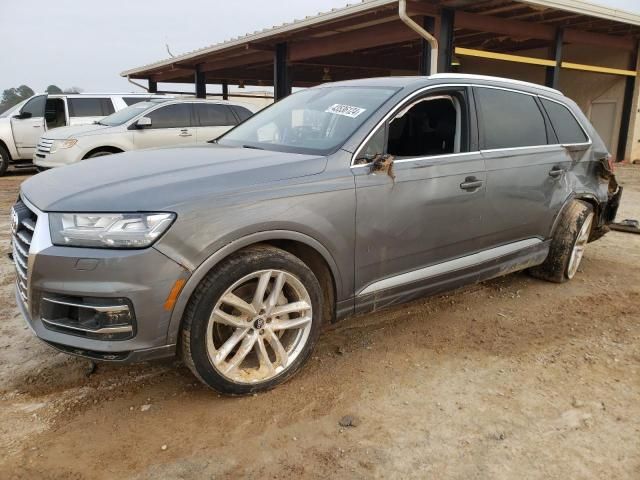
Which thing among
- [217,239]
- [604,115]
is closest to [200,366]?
[217,239]

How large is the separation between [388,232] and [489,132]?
4.20 ft

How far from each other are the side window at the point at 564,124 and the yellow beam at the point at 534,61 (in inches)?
238

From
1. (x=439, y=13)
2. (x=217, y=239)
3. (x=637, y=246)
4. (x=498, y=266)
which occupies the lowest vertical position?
(x=637, y=246)

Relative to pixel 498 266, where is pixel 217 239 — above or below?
above

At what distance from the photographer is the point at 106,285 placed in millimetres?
2355

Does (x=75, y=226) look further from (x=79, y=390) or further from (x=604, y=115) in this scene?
(x=604, y=115)

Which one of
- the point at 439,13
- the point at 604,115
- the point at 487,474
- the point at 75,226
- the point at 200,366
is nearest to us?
the point at 487,474

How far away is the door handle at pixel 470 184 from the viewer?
3522 millimetres

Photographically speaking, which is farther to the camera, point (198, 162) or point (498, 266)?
point (498, 266)

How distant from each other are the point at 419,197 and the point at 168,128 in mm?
7236

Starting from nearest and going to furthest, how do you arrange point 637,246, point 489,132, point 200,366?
point 200,366, point 489,132, point 637,246

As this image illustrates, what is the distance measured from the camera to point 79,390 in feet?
9.49

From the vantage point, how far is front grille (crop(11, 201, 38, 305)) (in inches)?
104

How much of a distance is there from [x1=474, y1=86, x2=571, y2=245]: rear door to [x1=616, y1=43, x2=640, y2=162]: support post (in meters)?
12.3
